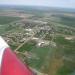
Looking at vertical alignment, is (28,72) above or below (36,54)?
above

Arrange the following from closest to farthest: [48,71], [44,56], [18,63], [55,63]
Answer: [18,63]
[48,71]
[55,63]
[44,56]

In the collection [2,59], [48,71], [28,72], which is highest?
[2,59]

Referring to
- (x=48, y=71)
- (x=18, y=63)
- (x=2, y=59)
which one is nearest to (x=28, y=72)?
(x=18, y=63)

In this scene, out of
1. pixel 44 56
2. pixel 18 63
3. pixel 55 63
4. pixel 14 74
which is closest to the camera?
pixel 14 74

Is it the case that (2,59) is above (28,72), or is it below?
above

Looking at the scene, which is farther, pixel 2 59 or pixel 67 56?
pixel 67 56

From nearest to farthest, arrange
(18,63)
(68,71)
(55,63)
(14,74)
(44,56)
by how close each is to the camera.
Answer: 1. (14,74)
2. (18,63)
3. (68,71)
4. (55,63)
5. (44,56)

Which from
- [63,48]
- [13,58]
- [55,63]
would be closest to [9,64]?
[13,58]

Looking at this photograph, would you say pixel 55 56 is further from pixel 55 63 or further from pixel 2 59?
pixel 2 59

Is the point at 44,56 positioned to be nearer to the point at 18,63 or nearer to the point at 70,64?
the point at 70,64
